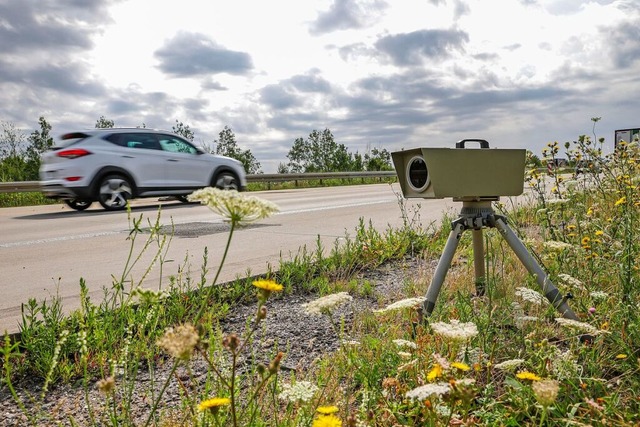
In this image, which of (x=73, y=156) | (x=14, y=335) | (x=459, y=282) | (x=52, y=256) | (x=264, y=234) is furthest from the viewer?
(x=73, y=156)

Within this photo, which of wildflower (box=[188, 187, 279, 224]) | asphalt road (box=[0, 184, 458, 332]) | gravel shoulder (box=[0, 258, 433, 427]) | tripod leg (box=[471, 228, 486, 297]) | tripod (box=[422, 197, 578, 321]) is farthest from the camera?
asphalt road (box=[0, 184, 458, 332])

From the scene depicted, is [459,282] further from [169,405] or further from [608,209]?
[608,209]

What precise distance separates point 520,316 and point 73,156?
36.4 ft

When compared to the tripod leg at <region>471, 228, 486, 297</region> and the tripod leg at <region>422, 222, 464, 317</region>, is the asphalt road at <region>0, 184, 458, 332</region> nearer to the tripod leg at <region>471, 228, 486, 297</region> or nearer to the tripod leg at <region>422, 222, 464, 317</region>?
the tripod leg at <region>422, 222, 464, 317</region>

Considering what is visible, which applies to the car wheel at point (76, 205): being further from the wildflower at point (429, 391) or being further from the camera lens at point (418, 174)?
the wildflower at point (429, 391)

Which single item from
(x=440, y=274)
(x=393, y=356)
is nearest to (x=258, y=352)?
(x=393, y=356)

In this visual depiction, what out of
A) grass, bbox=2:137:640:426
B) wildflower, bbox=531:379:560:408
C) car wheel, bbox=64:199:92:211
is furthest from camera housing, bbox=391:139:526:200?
car wheel, bbox=64:199:92:211

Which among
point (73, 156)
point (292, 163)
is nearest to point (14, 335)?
point (73, 156)

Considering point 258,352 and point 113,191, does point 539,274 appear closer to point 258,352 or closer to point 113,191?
point 258,352

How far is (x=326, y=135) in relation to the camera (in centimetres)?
3350

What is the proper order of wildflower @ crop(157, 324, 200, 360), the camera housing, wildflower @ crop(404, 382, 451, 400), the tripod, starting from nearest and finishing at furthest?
wildflower @ crop(157, 324, 200, 360)
wildflower @ crop(404, 382, 451, 400)
the camera housing
the tripod

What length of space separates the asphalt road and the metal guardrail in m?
3.86

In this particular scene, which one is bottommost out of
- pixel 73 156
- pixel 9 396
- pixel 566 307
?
pixel 9 396

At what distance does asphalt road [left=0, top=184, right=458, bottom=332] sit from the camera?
4.73 m
